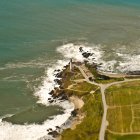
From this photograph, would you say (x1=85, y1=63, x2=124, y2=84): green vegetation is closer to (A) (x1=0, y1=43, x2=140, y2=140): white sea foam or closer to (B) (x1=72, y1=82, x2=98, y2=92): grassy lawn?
(B) (x1=72, y1=82, x2=98, y2=92): grassy lawn

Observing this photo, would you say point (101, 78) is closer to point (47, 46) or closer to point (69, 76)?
point (69, 76)

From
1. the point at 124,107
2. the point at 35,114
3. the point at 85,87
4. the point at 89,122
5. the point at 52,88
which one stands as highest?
the point at 85,87

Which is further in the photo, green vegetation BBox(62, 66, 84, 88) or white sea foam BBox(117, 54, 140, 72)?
white sea foam BBox(117, 54, 140, 72)

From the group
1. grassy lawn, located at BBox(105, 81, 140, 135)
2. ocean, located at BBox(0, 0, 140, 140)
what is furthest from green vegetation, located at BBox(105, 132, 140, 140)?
ocean, located at BBox(0, 0, 140, 140)

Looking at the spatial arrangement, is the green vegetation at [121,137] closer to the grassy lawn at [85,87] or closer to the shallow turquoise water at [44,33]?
the grassy lawn at [85,87]

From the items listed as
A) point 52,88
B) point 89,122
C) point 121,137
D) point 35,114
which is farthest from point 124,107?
point 35,114

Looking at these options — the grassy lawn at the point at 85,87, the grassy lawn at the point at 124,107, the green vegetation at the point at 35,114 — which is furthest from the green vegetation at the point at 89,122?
the green vegetation at the point at 35,114

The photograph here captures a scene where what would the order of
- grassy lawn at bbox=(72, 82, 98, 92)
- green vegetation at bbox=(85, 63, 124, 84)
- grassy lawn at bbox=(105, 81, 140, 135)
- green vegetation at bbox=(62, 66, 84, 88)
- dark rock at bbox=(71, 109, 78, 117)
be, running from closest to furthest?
1. grassy lawn at bbox=(105, 81, 140, 135)
2. dark rock at bbox=(71, 109, 78, 117)
3. grassy lawn at bbox=(72, 82, 98, 92)
4. green vegetation at bbox=(85, 63, 124, 84)
5. green vegetation at bbox=(62, 66, 84, 88)

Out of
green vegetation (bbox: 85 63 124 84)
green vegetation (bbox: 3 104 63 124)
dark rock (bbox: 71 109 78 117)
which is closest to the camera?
green vegetation (bbox: 3 104 63 124)
